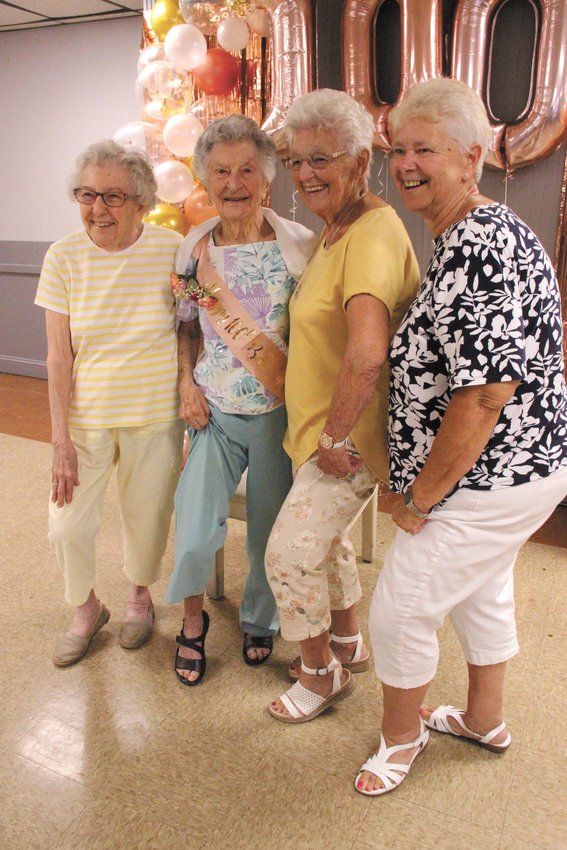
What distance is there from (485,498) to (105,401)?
1.08 metres

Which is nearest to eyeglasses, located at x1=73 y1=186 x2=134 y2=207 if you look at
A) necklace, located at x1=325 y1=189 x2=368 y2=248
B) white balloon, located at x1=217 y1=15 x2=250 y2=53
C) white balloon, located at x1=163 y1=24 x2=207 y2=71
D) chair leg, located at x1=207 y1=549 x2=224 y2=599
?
necklace, located at x1=325 y1=189 x2=368 y2=248

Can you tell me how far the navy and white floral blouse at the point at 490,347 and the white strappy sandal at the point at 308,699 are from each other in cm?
71

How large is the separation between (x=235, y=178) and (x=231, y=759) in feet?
4.82

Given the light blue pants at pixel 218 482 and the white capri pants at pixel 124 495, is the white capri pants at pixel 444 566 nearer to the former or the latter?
the light blue pants at pixel 218 482

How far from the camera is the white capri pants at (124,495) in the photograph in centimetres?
196

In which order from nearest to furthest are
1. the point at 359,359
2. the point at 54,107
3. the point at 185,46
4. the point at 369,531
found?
the point at 359,359 < the point at 369,531 < the point at 185,46 < the point at 54,107

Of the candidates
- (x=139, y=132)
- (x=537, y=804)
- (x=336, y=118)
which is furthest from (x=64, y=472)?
(x=139, y=132)

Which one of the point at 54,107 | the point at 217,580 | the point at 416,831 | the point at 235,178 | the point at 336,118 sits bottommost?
the point at 416,831

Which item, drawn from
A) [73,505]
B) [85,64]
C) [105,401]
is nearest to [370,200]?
[105,401]

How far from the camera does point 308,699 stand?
183cm

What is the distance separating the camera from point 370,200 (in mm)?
1562

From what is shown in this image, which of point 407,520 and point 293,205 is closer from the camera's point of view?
point 407,520

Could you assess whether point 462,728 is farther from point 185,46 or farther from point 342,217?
point 185,46

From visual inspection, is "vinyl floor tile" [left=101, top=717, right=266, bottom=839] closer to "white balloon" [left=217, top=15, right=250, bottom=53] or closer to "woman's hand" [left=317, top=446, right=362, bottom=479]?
"woman's hand" [left=317, top=446, right=362, bottom=479]
